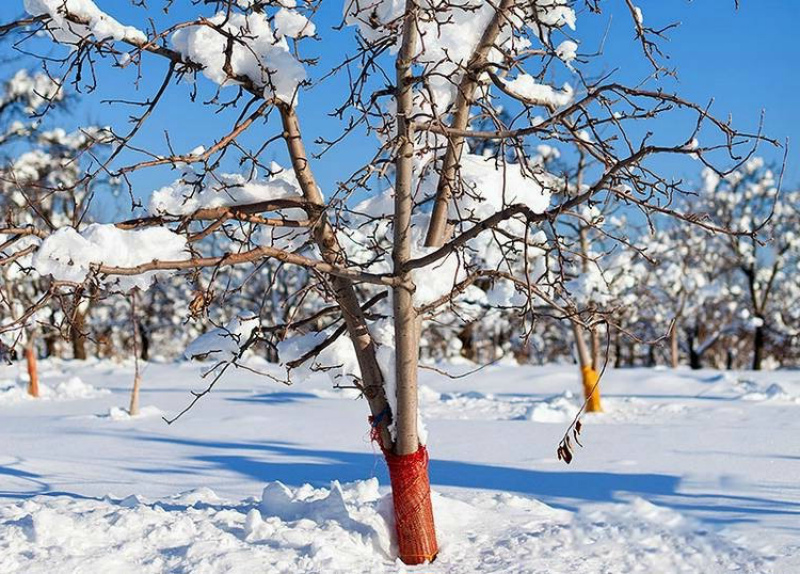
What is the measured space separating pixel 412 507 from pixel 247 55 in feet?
8.22

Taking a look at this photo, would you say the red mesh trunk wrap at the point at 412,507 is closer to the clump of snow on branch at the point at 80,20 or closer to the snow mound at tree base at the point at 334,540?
the snow mound at tree base at the point at 334,540

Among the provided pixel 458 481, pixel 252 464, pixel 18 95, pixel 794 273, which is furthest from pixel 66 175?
pixel 794 273

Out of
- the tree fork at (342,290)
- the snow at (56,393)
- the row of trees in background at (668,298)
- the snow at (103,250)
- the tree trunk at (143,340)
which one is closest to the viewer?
the snow at (103,250)

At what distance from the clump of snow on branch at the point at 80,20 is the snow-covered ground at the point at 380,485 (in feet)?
8.40

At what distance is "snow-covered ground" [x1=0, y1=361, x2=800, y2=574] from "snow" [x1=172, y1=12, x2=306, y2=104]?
92.8 inches

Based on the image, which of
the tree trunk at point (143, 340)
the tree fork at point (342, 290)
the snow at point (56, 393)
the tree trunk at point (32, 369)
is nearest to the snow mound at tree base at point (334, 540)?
the tree fork at point (342, 290)

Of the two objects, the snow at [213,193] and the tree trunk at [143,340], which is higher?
the tree trunk at [143,340]

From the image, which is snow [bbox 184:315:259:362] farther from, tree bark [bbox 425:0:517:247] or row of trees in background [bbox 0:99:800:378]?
row of trees in background [bbox 0:99:800:378]

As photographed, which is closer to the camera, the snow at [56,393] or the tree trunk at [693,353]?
the snow at [56,393]

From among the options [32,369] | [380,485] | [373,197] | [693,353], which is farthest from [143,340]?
[373,197]

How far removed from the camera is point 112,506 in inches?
214

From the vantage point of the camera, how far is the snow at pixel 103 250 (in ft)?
10.5

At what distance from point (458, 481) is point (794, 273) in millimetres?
28168

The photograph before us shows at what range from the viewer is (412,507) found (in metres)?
4.52
